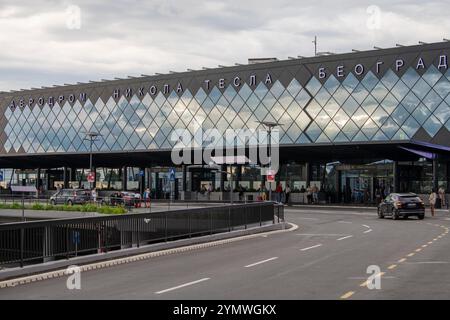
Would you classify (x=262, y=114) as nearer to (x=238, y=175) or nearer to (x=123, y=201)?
(x=238, y=175)

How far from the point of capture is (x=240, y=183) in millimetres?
65312

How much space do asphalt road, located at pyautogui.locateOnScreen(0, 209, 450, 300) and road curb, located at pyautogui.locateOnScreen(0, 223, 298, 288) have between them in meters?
0.48

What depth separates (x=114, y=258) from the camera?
58.3 feet

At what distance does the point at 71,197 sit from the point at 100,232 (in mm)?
34234

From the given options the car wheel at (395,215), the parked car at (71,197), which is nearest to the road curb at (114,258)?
the car wheel at (395,215)

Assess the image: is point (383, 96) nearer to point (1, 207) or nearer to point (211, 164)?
point (211, 164)

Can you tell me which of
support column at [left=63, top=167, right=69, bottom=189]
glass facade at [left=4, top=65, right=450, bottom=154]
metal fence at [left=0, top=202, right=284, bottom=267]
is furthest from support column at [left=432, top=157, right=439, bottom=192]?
support column at [left=63, top=167, right=69, bottom=189]

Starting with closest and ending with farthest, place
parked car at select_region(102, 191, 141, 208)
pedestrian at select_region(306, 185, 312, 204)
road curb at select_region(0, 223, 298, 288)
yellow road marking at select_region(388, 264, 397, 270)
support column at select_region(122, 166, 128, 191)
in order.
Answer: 1. road curb at select_region(0, 223, 298, 288)
2. yellow road marking at select_region(388, 264, 397, 270)
3. parked car at select_region(102, 191, 141, 208)
4. pedestrian at select_region(306, 185, 312, 204)
5. support column at select_region(122, 166, 128, 191)

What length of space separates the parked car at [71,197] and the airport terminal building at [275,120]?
1171 centimetres

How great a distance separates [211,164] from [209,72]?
972cm

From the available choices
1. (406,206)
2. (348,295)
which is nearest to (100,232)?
(348,295)

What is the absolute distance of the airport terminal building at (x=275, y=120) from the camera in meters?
53.5

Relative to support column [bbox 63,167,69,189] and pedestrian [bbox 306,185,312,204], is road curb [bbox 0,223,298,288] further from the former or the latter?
support column [bbox 63,167,69,189]

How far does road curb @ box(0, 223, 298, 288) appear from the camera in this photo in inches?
558
